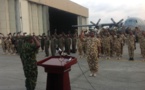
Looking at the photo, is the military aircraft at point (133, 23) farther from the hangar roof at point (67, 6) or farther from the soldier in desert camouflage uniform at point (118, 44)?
the soldier in desert camouflage uniform at point (118, 44)

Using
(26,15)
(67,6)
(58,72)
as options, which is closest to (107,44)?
(58,72)

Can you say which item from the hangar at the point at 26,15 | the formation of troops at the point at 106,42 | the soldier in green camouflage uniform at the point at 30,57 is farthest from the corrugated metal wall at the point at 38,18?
the soldier in green camouflage uniform at the point at 30,57

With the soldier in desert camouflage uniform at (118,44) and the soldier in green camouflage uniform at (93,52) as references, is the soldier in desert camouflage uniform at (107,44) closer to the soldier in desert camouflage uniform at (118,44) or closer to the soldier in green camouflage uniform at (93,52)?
the soldier in desert camouflage uniform at (118,44)

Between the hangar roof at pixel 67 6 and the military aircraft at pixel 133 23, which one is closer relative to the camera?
the military aircraft at pixel 133 23

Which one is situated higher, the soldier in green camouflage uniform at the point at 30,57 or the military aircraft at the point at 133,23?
the military aircraft at the point at 133,23

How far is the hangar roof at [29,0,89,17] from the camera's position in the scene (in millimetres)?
37788

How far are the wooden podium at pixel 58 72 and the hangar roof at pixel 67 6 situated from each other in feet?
93.9

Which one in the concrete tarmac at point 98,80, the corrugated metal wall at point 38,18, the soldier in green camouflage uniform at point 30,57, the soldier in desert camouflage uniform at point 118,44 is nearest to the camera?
the soldier in green camouflage uniform at point 30,57

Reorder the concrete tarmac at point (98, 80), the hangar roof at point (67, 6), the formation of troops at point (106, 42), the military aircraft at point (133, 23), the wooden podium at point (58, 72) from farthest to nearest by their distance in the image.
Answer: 1. the hangar roof at point (67, 6)
2. the military aircraft at point (133, 23)
3. the formation of troops at point (106, 42)
4. the concrete tarmac at point (98, 80)
5. the wooden podium at point (58, 72)

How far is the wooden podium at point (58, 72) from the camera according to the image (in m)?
5.21

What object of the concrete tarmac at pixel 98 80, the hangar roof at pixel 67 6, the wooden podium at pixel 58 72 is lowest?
the concrete tarmac at pixel 98 80

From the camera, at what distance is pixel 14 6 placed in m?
29.7

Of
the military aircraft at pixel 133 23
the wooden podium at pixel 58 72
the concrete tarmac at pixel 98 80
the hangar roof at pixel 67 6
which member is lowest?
the concrete tarmac at pixel 98 80

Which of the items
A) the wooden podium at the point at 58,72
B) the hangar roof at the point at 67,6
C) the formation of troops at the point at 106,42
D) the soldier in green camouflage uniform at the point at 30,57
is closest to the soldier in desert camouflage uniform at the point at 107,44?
the formation of troops at the point at 106,42
